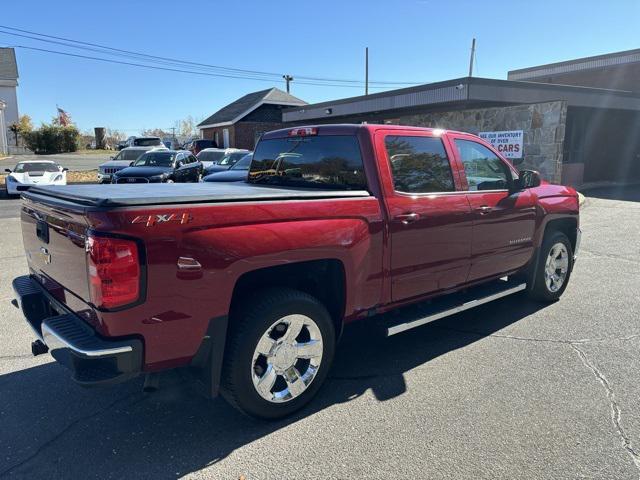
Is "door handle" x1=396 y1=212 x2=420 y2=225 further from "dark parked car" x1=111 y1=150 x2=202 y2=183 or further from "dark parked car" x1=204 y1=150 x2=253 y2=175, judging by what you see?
"dark parked car" x1=204 y1=150 x2=253 y2=175

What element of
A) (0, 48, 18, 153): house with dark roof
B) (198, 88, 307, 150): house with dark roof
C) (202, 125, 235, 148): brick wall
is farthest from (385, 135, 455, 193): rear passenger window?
(0, 48, 18, 153): house with dark roof

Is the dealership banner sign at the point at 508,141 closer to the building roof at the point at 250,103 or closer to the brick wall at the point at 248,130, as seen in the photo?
the brick wall at the point at 248,130

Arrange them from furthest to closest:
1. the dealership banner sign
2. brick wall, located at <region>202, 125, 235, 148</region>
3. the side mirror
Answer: brick wall, located at <region>202, 125, 235, 148</region> → the dealership banner sign → the side mirror

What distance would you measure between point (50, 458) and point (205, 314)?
128cm

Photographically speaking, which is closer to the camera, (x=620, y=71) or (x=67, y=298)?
(x=67, y=298)

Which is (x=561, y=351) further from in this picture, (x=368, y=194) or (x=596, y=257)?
(x=596, y=257)

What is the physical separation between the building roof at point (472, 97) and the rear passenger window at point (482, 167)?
9600 millimetres

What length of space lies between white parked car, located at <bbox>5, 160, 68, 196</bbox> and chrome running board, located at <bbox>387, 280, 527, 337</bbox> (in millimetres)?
Answer: 15787

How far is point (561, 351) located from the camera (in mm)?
4328

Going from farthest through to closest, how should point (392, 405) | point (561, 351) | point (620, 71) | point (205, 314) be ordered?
1. point (620, 71)
2. point (561, 351)
3. point (392, 405)
4. point (205, 314)

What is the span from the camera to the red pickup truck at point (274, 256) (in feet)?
8.35

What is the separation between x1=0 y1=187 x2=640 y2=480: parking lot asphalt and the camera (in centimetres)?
278

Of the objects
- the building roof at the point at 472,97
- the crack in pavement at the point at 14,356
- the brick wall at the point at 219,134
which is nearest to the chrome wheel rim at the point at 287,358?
the crack in pavement at the point at 14,356

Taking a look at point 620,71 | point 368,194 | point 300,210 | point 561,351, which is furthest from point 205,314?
point 620,71
